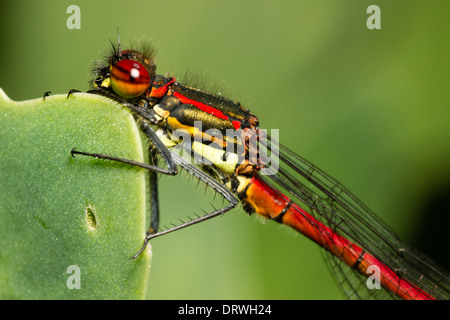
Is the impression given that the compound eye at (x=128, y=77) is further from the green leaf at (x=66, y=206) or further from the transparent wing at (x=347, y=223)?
the green leaf at (x=66, y=206)

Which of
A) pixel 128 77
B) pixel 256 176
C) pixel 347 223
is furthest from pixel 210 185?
pixel 347 223

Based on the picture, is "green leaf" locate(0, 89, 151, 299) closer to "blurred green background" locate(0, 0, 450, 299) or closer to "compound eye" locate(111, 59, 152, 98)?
"compound eye" locate(111, 59, 152, 98)

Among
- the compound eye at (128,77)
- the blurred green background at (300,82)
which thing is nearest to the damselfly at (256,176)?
the compound eye at (128,77)

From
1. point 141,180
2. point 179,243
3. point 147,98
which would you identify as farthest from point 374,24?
point 141,180

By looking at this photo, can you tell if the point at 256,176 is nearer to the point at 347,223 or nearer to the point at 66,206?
the point at 347,223

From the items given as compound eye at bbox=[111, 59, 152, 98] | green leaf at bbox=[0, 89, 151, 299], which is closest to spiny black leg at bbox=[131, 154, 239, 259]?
compound eye at bbox=[111, 59, 152, 98]
